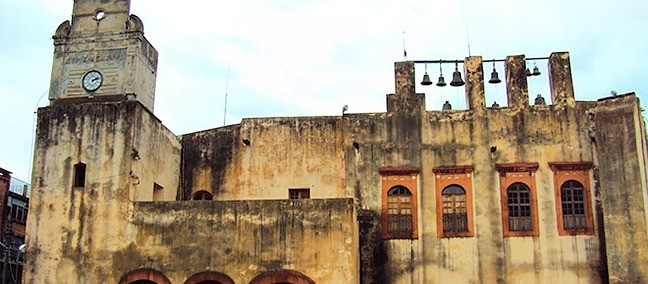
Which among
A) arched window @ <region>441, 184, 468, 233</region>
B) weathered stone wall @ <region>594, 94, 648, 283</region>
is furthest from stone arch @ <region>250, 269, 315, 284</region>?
weathered stone wall @ <region>594, 94, 648, 283</region>

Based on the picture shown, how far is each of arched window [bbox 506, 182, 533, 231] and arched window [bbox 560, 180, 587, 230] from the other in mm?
969

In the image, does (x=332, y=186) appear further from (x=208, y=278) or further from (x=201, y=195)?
(x=208, y=278)

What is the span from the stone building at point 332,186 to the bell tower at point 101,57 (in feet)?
0.14

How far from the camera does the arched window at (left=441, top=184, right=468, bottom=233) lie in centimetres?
2078

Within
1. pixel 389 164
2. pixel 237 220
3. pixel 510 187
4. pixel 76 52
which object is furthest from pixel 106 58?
pixel 510 187

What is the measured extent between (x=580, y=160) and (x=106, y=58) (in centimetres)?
1433

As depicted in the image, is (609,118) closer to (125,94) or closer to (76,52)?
(125,94)

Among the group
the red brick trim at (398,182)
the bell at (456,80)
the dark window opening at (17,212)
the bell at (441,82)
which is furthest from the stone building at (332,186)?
the dark window opening at (17,212)

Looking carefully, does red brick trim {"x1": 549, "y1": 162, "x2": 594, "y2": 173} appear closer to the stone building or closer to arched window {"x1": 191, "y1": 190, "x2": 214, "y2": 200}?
the stone building

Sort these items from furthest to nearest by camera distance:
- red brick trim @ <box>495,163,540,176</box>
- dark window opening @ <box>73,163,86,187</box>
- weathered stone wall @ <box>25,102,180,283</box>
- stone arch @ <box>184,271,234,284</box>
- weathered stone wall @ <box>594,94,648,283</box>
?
red brick trim @ <box>495,163,540,176</box>, dark window opening @ <box>73,163,86,187</box>, weathered stone wall @ <box>594,94,648,283</box>, weathered stone wall @ <box>25,102,180,283</box>, stone arch @ <box>184,271,234,284</box>

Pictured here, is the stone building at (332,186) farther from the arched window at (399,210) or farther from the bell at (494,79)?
the bell at (494,79)

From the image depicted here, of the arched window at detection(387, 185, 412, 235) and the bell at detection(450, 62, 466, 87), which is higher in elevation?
the bell at detection(450, 62, 466, 87)

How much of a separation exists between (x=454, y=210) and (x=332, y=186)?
370 cm

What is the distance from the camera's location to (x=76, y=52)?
A: 71.2 ft
